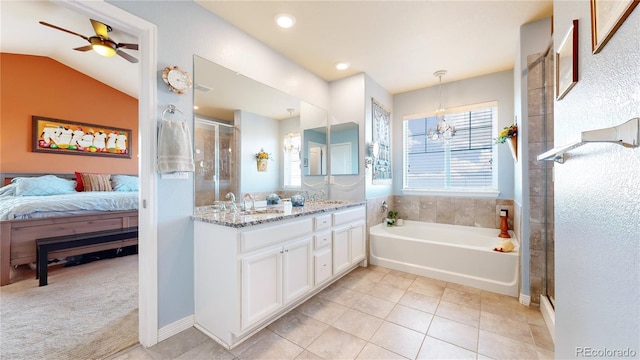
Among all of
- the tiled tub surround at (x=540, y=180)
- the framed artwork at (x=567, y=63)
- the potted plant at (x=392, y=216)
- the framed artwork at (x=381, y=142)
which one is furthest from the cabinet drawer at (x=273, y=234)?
the tiled tub surround at (x=540, y=180)

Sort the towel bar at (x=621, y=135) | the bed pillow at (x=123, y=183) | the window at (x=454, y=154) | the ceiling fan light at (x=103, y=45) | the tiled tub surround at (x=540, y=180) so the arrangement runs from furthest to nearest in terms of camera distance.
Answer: the bed pillow at (x=123, y=183)
the window at (x=454, y=154)
the ceiling fan light at (x=103, y=45)
the tiled tub surround at (x=540, y=180)
the towel bar at (x=621, y=135)

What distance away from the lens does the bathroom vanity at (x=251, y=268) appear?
163 cm

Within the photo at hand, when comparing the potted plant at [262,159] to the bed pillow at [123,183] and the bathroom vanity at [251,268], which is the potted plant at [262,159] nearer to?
the bathroom vanity at [251,268]

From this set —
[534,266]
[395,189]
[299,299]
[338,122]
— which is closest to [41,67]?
[338,122]

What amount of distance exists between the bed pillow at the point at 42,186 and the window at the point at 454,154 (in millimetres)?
5561

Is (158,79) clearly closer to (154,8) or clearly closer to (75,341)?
(154,8)

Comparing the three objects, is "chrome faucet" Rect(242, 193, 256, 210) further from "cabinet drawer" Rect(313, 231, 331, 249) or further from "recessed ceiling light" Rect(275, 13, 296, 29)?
"recessed ceiling light" Rect(275, 13, 296, 29)

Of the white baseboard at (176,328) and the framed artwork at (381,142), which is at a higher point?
the framed artwork at (381,142)

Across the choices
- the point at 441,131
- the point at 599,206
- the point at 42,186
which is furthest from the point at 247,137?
the point at 42,186

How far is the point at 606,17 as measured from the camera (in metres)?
0.59

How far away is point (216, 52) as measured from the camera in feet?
6.77

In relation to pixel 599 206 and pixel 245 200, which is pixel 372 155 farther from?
pixel 599 206

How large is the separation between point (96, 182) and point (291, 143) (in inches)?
160

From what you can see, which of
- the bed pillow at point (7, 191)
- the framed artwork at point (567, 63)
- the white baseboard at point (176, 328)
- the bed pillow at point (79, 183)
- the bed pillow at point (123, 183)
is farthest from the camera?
the bed pillow at point (123, 183)
